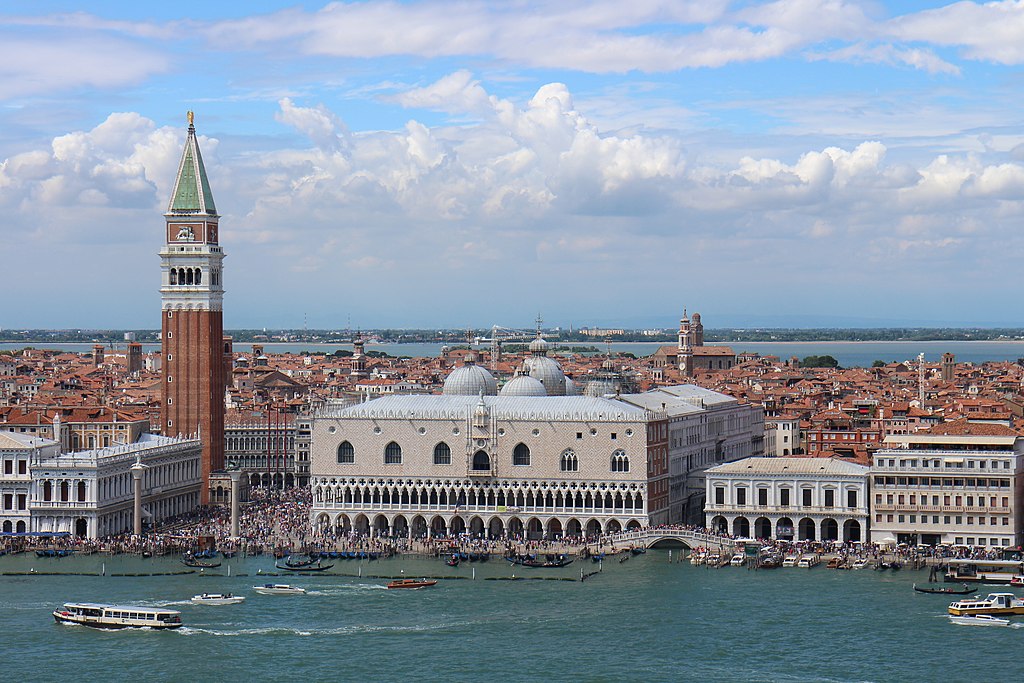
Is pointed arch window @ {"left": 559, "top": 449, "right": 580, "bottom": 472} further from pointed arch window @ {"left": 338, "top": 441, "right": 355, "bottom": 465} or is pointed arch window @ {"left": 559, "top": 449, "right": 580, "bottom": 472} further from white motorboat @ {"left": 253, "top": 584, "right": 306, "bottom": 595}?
white motorboat @ {"left": 253, "top": 584, "right": 306, "bottom": 595}

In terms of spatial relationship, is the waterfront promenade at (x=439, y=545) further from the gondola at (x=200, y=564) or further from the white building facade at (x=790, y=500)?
the gondola at (x=200, y=564)

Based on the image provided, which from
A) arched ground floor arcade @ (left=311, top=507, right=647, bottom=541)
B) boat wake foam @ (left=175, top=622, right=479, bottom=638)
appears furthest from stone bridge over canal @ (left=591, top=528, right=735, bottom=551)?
boat wake foam @ (left=175, top=622, right=479, bottom=638)

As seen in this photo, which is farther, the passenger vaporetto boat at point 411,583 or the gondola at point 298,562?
the gondola at point 298,562

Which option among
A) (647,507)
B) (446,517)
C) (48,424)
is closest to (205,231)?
(48,424)

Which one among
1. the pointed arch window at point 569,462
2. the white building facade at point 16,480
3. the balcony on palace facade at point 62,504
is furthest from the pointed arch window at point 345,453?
the white building facade at point 16,480

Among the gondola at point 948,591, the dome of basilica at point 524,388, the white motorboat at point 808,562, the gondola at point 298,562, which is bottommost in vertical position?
the gondola at point 298,562

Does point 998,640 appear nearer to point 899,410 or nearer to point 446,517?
point 446,517

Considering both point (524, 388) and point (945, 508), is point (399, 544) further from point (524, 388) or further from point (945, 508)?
point (945, 508)
